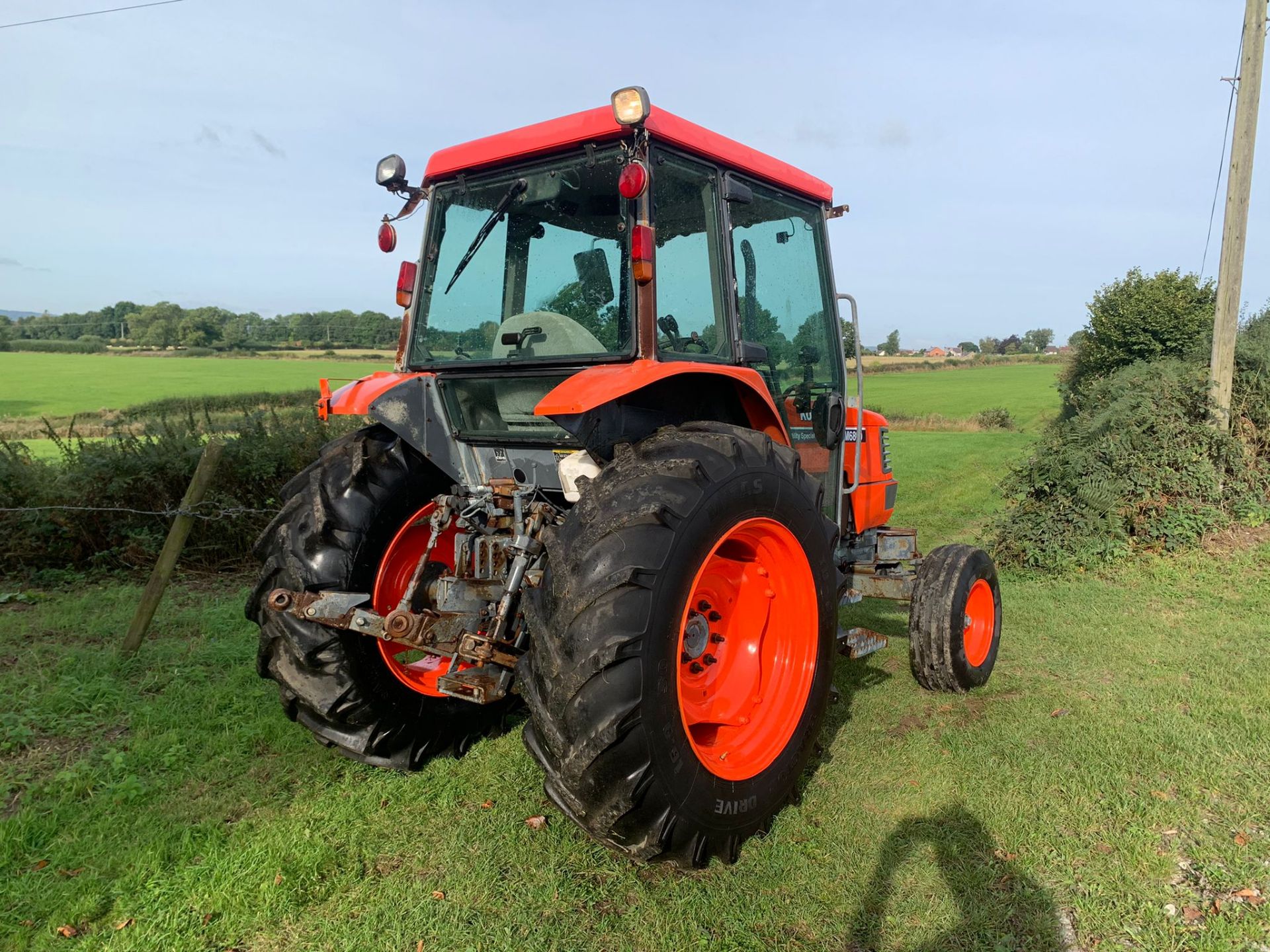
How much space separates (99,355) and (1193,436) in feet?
147

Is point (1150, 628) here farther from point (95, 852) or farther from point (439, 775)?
point (95, 852)

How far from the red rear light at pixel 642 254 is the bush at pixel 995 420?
2553 cm

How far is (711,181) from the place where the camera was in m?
3.34

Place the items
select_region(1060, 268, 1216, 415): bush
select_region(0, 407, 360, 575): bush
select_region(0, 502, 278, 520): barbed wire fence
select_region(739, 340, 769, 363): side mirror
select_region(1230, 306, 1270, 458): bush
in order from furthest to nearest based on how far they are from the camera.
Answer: select_region(1060, 268, 1216, 415): bush < select_region(1230, 306, 1270, 458): bush < select_region(0, 407, 360, 575): bush < select_region(0, 502, 278, 520): barbed wire fence < select_region(739, 340, 769, 363): side mirror

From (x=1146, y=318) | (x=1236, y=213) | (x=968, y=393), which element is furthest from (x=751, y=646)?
(x=968, y=393)

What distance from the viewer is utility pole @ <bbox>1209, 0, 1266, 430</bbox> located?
7238 millimetres

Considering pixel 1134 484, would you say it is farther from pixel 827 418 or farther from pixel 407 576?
pixel 407 576

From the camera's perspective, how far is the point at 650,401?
3088mm

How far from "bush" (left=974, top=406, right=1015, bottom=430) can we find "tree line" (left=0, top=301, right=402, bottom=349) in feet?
82.2

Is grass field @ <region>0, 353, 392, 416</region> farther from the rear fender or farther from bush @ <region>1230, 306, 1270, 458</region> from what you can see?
the rear fender

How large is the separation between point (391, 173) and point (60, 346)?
48954 mm

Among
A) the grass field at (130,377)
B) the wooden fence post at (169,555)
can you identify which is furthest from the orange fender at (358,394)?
the grass field at (130,377)

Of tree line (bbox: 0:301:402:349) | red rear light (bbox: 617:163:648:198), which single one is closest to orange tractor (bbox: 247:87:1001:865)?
red rear light (bbox: 617:163:648:198)

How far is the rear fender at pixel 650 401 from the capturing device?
2600mm
